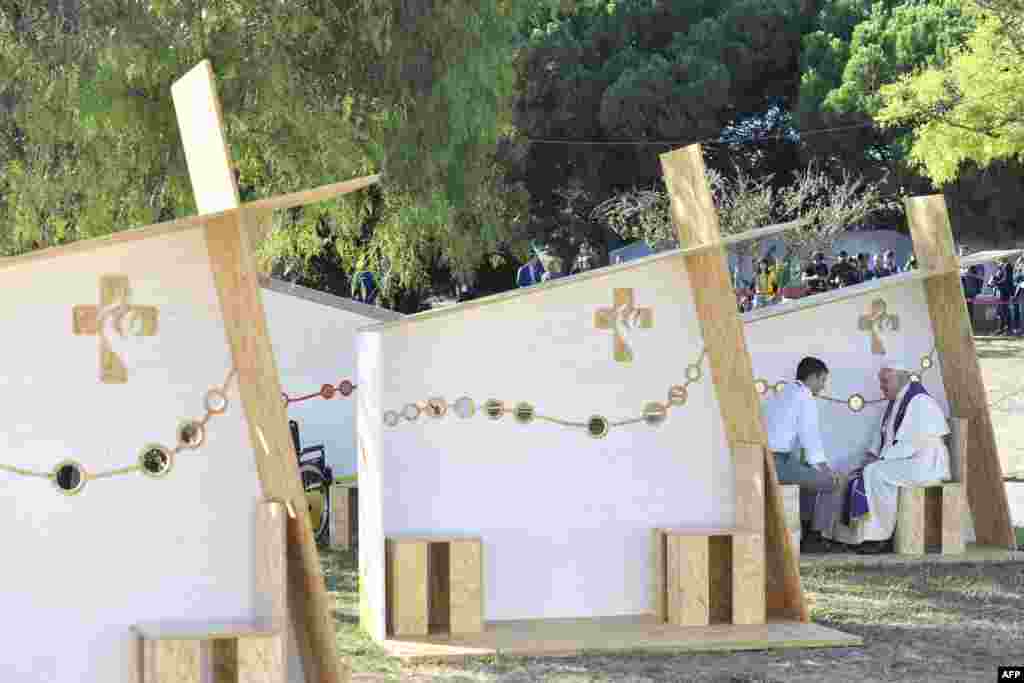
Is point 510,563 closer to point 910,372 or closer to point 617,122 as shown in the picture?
point 910,372

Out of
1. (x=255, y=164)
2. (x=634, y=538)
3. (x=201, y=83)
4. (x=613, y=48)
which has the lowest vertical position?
(x=634, y=538)

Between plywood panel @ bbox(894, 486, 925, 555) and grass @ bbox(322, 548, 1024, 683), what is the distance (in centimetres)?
80

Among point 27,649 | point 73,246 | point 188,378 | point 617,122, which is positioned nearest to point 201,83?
point 73,246

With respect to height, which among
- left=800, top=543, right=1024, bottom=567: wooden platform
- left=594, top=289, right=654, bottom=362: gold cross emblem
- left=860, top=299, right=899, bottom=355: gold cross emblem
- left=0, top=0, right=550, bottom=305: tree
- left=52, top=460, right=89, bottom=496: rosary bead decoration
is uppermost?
left=0, top=0, right=550, bottom=305: tree

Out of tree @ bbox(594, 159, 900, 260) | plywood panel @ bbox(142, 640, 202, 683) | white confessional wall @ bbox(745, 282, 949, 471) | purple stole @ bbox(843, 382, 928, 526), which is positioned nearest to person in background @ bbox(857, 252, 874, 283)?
Answer: tree @ bbox(594, 159, 900, 260)

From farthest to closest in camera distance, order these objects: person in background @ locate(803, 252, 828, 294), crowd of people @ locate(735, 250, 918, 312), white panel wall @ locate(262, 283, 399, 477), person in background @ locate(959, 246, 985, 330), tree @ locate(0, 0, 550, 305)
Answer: person in background @ locate(959, 246, 985, 330) < crowd of people @ locate(735, 250, 918, 312) < person in background @ locate(803, 252, 828, 294) < white panel wall @ locate(262, 283, 399, 477) < tree @ locate(0, 0, 550, 305)

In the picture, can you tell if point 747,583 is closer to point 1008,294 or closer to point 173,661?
point 173,661

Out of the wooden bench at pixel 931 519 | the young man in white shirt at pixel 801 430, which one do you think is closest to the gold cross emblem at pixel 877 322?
the young man in white shirt at pixel 801 430

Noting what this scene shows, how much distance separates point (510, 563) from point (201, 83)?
Answer: 3899 mm

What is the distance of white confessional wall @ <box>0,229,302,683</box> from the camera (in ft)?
21.6

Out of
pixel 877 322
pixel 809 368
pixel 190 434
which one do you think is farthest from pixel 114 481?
pixel 877 322

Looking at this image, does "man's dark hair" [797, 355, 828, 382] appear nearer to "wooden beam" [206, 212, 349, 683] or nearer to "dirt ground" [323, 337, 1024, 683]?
"dirt ground" [323, 337, 1024, 683]

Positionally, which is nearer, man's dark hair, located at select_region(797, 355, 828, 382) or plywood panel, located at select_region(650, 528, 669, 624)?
plywood panel, located at select_region(650, 528, 669, 624)

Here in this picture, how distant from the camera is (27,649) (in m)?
6.63
